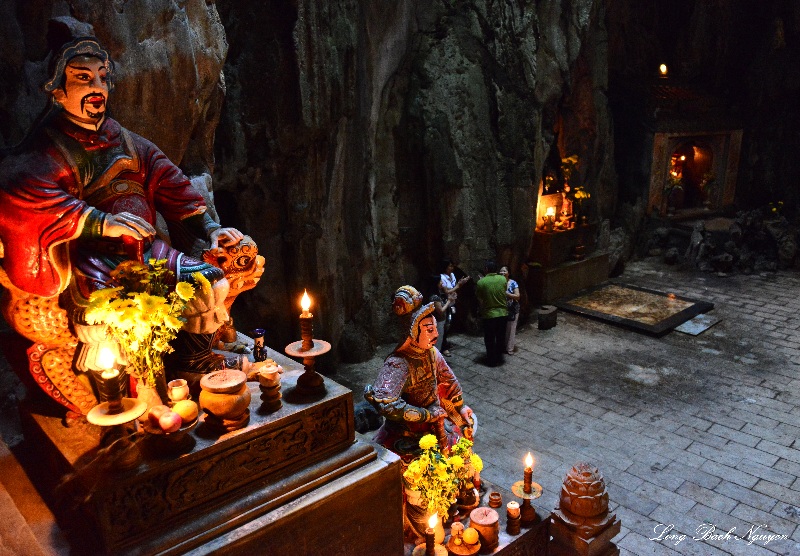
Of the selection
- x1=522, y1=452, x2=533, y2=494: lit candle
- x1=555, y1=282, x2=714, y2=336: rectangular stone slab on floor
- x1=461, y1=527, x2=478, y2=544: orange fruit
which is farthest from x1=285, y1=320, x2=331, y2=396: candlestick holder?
x1=555, y1=282, x2=714, y2=336: rectangular stone slab on floor

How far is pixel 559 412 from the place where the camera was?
29.7 feet

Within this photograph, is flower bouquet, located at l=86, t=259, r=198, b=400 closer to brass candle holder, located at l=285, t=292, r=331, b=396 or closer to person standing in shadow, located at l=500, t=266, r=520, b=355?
brass candle holder, located at l=285, t=292, r=331, b=396

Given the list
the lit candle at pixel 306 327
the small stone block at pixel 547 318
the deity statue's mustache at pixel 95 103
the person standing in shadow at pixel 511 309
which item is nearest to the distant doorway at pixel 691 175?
the small stone block at pixel 547 318

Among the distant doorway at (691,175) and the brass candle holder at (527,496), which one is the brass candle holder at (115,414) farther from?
the distant doorway at (691,175)

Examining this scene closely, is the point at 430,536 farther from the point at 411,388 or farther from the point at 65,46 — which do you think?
the point at 65,46

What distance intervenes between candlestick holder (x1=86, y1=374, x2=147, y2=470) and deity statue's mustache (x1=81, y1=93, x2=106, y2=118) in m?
1.69

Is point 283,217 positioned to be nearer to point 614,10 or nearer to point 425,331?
point 425,331

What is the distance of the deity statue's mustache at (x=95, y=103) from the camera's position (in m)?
3.63

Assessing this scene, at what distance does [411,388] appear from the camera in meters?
4.98

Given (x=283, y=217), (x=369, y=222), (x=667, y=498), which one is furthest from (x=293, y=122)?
(x=667, y=498)

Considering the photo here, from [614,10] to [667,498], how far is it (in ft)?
51.6

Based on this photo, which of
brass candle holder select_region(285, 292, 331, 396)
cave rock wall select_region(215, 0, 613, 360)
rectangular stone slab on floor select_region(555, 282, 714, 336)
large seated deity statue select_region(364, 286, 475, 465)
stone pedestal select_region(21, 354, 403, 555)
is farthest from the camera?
rectangular stone slab on floor select_region(555, 282, 714, 336)

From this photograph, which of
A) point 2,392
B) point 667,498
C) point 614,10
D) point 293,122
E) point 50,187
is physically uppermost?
point 614,10

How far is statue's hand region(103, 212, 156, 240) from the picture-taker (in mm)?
3559
